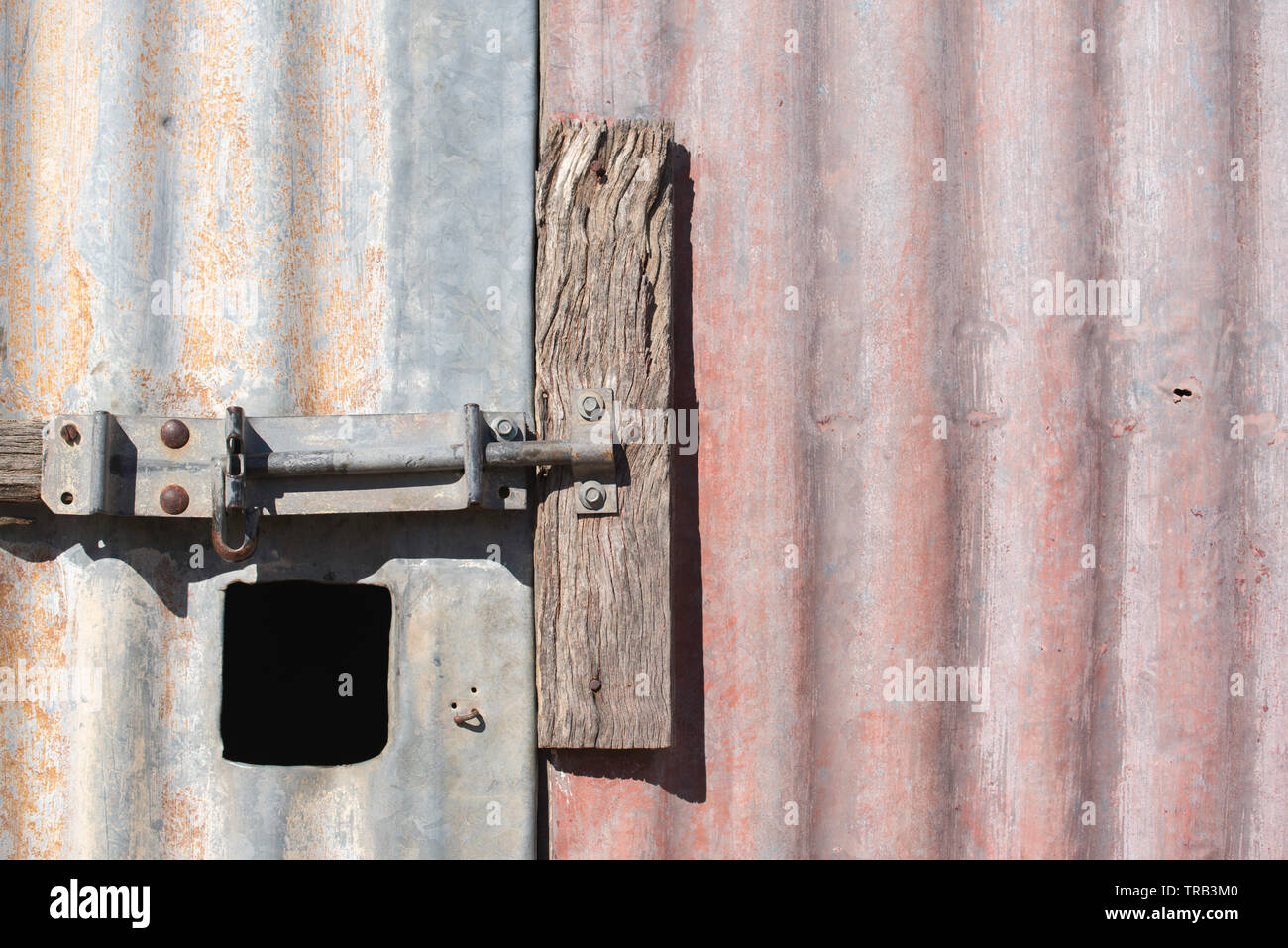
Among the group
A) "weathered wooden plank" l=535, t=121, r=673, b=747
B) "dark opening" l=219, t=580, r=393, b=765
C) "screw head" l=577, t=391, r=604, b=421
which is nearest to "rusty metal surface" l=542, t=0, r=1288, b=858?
"weathered wooden plank" l=535, t=121, r=673, b=747

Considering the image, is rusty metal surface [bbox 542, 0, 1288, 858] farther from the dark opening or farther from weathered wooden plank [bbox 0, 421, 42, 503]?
weathered wooden plank [bbox 0, 421, 42, 503]

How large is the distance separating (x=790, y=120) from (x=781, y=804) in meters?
1.61

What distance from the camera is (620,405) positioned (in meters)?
1.93

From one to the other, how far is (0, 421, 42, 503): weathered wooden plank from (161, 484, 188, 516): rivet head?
292 millimetres

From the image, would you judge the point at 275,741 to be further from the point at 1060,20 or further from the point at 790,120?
the point at 1060,20

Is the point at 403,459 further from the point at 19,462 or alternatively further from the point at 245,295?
the point at 19,462

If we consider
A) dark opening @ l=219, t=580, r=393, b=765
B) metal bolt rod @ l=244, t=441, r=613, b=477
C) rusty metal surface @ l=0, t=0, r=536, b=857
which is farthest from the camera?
dark opening @ l=219, t=580, r=393, b=765

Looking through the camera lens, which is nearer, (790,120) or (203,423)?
(203,423)

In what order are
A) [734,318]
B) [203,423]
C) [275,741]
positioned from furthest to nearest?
[275,741] < [734,318] < [203,423]

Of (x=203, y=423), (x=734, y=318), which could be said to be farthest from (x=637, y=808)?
(x=203, y=423)

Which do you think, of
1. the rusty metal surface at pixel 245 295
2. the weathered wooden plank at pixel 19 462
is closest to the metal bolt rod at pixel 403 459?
the rusty metal surface at pixel 245 295

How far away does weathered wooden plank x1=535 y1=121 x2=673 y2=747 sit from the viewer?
1.92 meters

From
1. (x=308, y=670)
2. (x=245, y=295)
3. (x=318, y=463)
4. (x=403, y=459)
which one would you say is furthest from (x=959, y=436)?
(x=308, y=670)

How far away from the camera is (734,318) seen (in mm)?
2049
